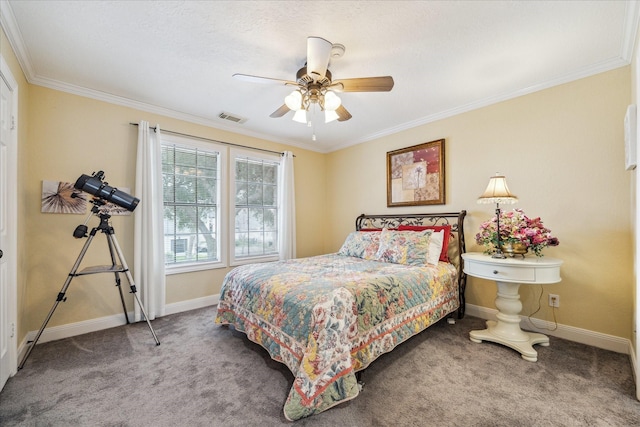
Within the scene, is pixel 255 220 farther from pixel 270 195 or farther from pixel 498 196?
pixel 498 196

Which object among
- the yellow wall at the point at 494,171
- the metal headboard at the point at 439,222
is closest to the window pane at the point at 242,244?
the yellow wall at the point at 494,171

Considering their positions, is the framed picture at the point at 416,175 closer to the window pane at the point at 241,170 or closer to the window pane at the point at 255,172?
the window pane at the point at 255,172

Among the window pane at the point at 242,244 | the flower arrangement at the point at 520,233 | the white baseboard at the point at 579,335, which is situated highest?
the flower arrangement at the point at 520,233

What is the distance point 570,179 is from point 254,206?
12.2 feet

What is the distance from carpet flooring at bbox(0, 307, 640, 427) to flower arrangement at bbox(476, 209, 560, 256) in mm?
916

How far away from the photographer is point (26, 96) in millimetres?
2422

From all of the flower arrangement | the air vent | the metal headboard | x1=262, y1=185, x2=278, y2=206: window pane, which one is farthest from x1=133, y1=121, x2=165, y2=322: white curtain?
the flower arrangement

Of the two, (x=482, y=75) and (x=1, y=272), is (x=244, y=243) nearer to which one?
(x=1, y=272)

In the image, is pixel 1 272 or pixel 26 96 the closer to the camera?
pixel 1 272

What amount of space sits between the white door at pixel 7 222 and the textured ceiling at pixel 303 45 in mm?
465

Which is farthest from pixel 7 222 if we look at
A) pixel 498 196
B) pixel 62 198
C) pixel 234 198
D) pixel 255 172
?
pixel 498 196

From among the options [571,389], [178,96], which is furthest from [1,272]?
[571,389]

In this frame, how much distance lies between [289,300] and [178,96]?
2540mm

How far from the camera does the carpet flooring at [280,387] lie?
60.2 inches
